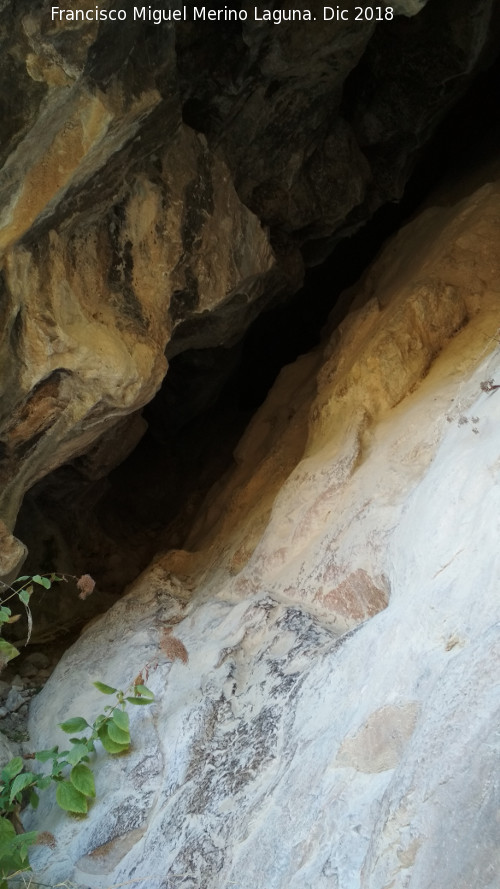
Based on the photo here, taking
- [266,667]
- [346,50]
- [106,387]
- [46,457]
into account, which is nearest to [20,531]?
[46,457]

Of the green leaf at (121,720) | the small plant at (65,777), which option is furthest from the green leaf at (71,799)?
the green leaf at (121,720)

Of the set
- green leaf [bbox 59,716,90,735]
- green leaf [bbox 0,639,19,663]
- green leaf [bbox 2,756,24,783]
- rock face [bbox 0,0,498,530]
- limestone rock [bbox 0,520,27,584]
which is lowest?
green leaf [bbox 59,716,90,735]

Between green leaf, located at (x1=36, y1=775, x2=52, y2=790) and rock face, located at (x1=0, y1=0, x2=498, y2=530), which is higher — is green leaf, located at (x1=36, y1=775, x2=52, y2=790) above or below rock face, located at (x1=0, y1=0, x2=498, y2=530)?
below

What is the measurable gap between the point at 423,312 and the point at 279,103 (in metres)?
1.41

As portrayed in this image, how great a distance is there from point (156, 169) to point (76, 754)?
2.57 meters

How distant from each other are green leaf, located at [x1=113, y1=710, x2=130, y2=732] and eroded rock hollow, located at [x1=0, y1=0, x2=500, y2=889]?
0.09 m

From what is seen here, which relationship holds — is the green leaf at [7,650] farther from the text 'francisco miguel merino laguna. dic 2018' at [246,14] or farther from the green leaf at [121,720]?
the text 'francisco miguel merino laguna. dic 2018' at [246,14]

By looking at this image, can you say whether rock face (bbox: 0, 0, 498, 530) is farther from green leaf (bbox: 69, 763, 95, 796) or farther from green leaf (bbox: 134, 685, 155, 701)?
green leaf (bbox: 69, 763, 95, 796)

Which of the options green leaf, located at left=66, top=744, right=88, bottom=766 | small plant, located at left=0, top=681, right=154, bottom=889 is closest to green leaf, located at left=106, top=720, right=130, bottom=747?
small plant, located at left=0, top=681, right=154, bottom=889

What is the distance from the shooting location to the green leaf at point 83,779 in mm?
2977

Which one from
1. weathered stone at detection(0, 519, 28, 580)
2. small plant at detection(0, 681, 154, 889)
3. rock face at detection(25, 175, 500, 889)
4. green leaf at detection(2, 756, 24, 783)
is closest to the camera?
rock face at detection(25, 175, 500, 889)

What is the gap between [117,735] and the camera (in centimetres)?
307

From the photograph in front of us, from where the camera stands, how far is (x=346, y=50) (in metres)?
3.94

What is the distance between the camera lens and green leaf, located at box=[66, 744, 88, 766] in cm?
301
